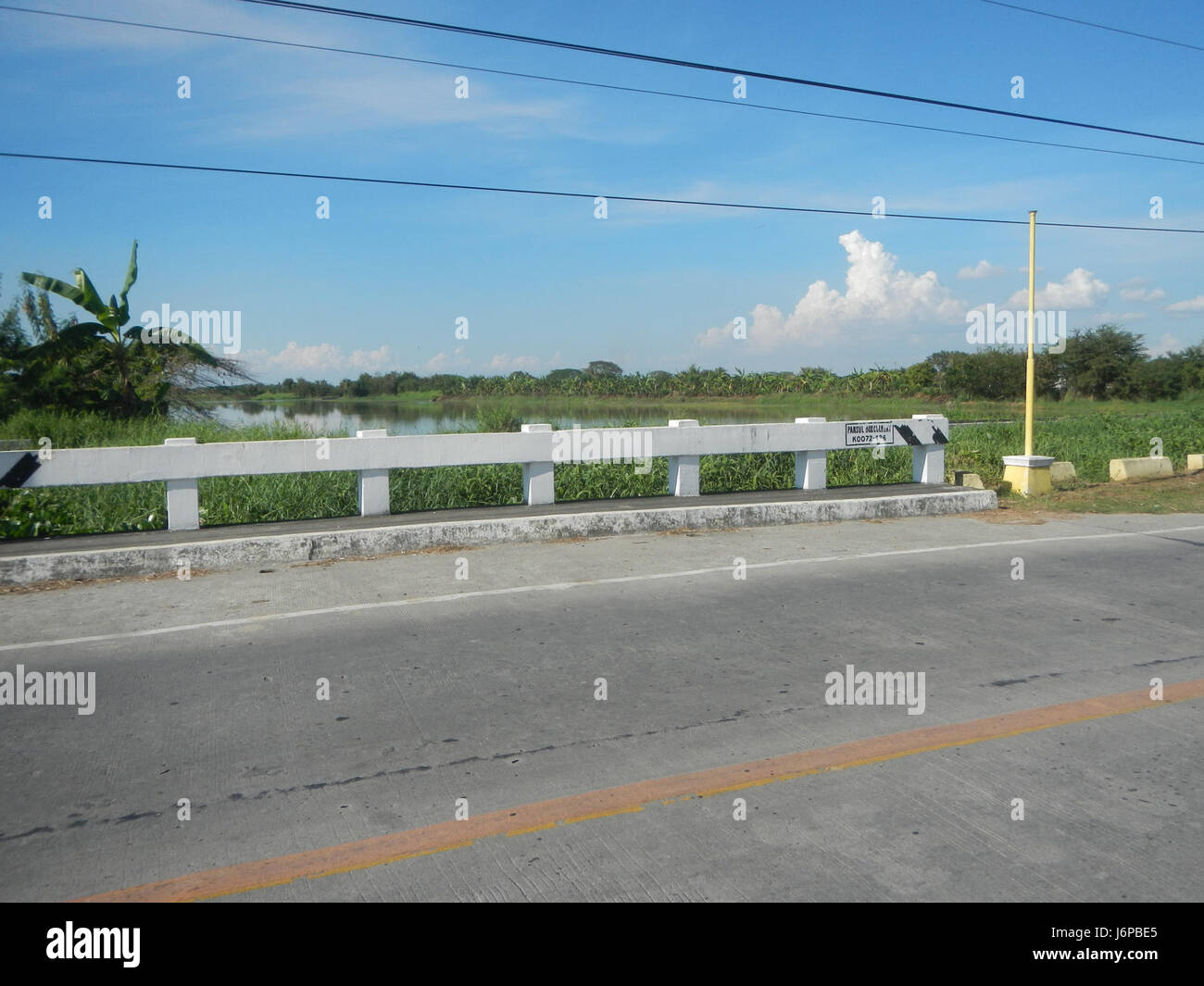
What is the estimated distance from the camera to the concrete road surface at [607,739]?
383 centimetres

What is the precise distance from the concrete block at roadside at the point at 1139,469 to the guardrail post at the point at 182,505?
15.2 m

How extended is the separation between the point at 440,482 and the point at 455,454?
3.48 meters

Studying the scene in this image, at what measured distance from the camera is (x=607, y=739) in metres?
5.20

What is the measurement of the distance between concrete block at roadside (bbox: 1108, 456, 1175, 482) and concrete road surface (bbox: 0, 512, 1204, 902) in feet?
31.3

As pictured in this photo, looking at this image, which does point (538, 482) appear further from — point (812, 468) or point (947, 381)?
point (947, 381)

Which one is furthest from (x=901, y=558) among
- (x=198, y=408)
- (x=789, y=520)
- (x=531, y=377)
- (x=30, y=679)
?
(x=531, y=377)

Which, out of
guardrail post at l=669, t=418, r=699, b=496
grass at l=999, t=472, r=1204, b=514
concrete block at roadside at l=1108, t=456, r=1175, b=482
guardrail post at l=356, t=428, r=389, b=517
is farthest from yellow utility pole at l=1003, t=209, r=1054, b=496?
guardrail post at l=356, t=428, r=389, b=517

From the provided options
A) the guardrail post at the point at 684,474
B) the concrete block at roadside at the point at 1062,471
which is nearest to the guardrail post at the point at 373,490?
the guardrail post at the point at 684,474

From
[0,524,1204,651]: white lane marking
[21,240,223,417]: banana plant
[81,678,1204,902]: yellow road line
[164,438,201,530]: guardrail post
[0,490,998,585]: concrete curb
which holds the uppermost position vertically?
[21,240,223,417]: banana plant

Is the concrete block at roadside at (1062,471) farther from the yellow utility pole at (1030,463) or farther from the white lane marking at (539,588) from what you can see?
the white lane marking at (539,588)

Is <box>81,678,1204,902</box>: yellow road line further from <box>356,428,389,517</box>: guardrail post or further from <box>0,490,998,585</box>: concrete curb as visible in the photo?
<box>356,428,389,517</box>: guardrail post

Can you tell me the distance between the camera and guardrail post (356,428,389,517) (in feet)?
37.7
